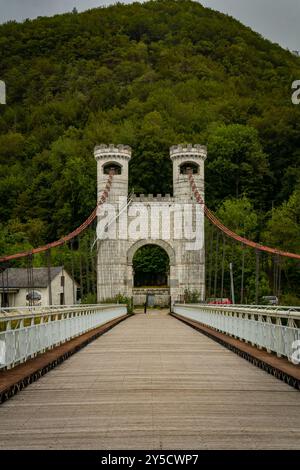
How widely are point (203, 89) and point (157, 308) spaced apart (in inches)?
1561

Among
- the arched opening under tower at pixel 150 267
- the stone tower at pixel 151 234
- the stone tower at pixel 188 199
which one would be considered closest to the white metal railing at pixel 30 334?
A: the stone tower at pixel 151 234

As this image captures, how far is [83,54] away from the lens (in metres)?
102

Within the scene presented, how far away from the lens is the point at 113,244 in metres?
46.4

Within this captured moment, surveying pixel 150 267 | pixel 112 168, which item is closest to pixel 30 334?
pixel 112 168

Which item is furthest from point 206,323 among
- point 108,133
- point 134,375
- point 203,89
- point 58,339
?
point 203,89

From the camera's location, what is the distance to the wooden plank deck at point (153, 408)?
5.04 metres

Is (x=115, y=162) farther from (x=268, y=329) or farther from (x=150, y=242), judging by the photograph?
(x=268, y=329)

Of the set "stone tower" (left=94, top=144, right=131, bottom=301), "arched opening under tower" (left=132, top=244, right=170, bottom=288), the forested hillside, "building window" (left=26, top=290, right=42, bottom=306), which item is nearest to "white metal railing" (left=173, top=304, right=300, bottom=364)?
"building window" (left=26, top=290, right=42, bottom=306)

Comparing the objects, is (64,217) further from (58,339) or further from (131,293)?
(58,339)

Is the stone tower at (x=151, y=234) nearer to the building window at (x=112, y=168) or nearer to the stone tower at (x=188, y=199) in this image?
the stone tower at (x=188, y=199)

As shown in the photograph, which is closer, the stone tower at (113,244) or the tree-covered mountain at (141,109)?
the stone tower at (113,244)

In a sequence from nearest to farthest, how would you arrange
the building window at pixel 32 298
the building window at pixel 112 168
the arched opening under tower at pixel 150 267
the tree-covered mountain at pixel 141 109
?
the building window at pixel 32 298 < the building window at pixel 112 168 < the arched opening under tower at pixel 150 267 < the tree-covered mountain at pixel 141 109

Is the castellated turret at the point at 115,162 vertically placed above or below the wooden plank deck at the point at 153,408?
above

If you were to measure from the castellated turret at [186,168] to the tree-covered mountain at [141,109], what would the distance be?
5.90 meters
